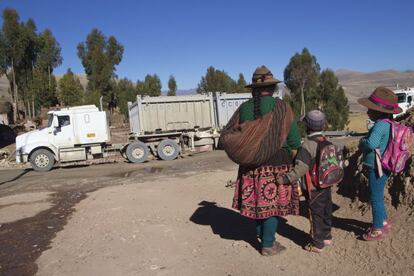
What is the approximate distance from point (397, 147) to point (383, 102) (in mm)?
444

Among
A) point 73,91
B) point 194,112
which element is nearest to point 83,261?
point 194,112

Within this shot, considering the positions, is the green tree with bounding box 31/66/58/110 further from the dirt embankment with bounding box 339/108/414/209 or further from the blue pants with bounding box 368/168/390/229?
the blue pants with bounding box 368/168/390/229

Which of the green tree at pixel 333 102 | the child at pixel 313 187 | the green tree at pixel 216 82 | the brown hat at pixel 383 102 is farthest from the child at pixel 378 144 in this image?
the green tree at pixel 216 82

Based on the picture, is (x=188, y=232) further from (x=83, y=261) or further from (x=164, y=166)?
(x=164, y=166)

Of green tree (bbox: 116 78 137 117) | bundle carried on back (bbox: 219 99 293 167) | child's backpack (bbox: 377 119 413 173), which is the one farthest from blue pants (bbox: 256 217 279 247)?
green tree (bbox: 116 78 137 117)

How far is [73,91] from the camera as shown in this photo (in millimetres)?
46938

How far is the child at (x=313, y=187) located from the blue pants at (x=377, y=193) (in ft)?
1.35

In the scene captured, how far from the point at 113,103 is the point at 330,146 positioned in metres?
51.1

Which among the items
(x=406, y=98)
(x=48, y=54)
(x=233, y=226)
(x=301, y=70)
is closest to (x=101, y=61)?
(x=48, y=54)

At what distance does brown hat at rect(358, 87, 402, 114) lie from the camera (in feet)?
12.5

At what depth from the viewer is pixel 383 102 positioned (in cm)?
383

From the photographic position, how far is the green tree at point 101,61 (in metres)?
50.8

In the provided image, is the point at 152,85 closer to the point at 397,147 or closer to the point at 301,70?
the point at 301,70

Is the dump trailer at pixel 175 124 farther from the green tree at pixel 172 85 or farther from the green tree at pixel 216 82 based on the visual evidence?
the green tree at pixel 172 85
